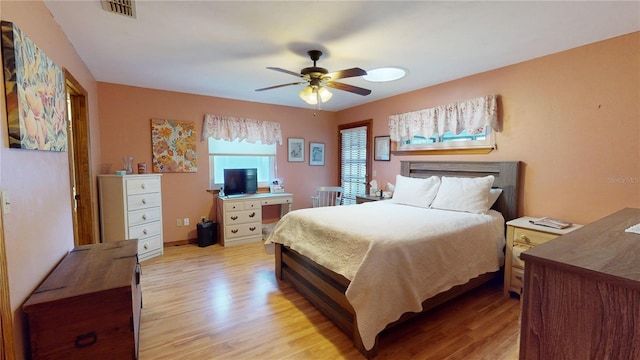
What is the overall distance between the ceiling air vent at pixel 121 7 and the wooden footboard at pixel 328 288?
90.8 inches

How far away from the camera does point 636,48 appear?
220 cm

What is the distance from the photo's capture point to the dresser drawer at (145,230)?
11.0 ft

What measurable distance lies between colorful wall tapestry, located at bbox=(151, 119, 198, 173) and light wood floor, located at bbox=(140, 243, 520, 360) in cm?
170

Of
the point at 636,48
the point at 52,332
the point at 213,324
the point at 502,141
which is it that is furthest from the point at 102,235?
the point at 636,48

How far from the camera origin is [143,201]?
11.4ft

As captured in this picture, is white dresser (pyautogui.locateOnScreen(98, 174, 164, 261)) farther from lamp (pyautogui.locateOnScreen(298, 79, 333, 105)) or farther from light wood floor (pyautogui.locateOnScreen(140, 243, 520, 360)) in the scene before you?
lamp (pyautogui.locateOnScreen(298, 79, 333, 105))

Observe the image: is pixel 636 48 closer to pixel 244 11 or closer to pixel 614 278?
pixel 614 278

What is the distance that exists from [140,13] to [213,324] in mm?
2348

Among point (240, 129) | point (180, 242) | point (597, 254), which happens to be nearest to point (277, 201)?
point (240, 129)

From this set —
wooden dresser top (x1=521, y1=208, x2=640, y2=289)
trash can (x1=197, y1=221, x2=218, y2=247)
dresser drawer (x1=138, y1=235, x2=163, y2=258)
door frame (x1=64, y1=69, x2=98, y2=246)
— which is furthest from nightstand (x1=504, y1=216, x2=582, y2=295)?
door frame (x1=64, y1=69, x2=98, y2=246)

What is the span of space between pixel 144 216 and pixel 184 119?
5.02 feet

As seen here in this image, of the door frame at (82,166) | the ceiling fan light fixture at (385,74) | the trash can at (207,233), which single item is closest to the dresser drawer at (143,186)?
the door frame at (82,166)

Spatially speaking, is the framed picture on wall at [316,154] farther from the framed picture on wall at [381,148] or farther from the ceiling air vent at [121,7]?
the ceiling air vent at [121,7]

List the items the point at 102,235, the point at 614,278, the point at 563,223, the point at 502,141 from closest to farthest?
the point at 614,278
the point at 563,223
the point at 502,141
the point at 102,235
